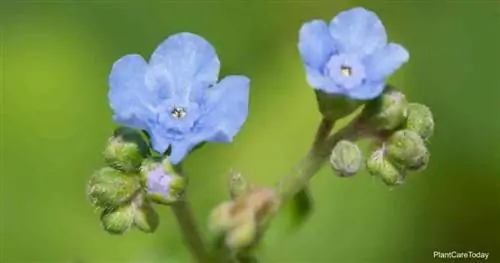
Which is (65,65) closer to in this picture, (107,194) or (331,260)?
(331,260)

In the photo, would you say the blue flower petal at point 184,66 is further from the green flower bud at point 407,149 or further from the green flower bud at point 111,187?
the green flower bud at point 407,149

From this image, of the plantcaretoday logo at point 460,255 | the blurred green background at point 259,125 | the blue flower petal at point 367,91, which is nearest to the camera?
the blue flower petal at point 367,91

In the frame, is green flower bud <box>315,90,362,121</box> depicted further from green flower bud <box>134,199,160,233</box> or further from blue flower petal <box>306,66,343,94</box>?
green flower bud <box>134,199,160,233</box>

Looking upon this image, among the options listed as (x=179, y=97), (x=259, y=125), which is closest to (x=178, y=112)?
(x=179, y=97)

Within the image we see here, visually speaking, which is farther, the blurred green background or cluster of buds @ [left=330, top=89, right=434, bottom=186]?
the blurred green background

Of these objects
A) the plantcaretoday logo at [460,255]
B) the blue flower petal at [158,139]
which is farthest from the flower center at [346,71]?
the plantcaretoday logo at [460,255]

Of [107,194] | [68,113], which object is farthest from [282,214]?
[68,113]

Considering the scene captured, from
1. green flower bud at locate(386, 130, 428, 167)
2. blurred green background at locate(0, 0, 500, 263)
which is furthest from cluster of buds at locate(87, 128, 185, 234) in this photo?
blurred green background at locate(0, 0, 500, 263)
